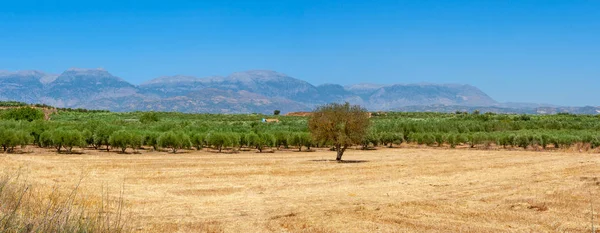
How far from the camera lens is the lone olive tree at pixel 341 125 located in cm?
3794

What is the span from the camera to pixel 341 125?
124ft

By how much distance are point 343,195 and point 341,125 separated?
1573 centimetres

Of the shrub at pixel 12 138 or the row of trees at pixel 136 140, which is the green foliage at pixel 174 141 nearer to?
the row of trees at pixel 136 140

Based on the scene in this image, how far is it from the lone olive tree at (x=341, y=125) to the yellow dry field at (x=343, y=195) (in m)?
2.56

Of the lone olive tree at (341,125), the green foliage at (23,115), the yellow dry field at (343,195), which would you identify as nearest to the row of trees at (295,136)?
the lone olive tree at (341,125)

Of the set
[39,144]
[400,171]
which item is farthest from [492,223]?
[39,144]

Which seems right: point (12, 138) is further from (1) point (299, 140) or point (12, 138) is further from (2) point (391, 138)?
(2) point (391, 138)

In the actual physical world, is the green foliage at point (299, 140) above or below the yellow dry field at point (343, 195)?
above

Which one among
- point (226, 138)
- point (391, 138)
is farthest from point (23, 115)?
point (391, 138)

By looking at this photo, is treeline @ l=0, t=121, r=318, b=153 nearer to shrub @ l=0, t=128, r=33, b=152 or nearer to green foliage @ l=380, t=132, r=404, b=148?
shrub @ l=0, t=128, r=33, b=152

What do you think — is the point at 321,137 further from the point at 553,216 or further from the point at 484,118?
the point at 484,118

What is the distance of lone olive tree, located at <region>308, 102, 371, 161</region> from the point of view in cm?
3794

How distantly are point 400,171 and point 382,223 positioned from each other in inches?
670

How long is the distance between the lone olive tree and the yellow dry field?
256 centimetres
